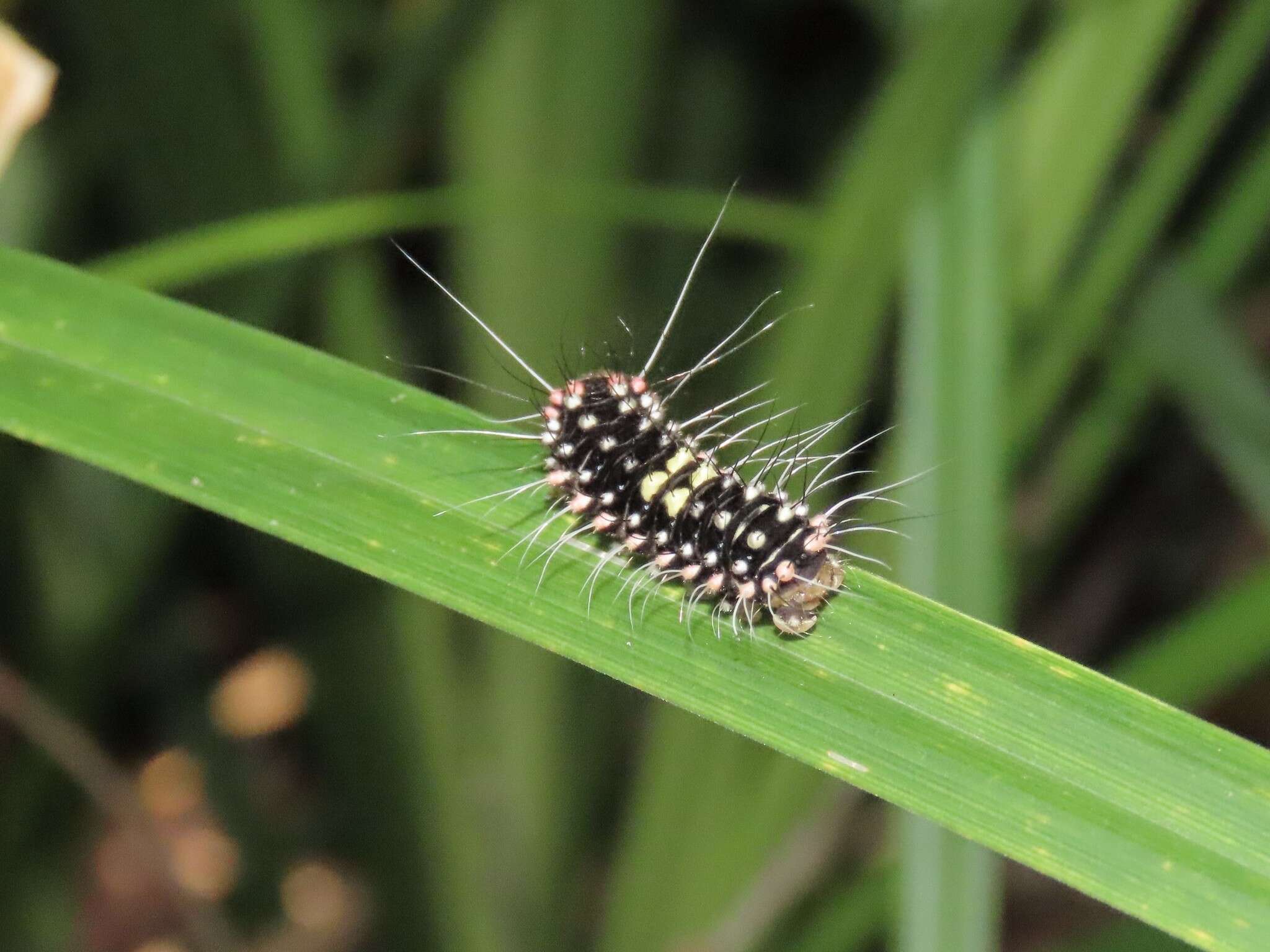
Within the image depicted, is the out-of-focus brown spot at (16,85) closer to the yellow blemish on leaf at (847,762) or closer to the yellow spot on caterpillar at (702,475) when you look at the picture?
the yellow spot on caterpillar at (702,475)

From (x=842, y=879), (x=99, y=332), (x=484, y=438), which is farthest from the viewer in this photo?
(x=842, y=879)

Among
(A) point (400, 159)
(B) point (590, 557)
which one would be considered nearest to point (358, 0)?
(A) point (400, 159)

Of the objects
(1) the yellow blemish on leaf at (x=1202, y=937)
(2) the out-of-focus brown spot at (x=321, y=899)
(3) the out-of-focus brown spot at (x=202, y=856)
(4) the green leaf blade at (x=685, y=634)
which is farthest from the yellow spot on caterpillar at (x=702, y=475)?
(3) the out-of-focus brown spot at (x=202, y=856)

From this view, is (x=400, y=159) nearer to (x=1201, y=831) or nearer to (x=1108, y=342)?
(x=1108, y=342)

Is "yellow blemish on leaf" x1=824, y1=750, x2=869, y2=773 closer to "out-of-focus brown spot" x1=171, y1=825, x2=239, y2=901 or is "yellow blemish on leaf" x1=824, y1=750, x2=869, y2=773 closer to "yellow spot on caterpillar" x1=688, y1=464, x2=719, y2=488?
"yellow spot on caterpillar" x1=688, y1=464, x2=719, y2=488

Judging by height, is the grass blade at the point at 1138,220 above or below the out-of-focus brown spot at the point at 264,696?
above

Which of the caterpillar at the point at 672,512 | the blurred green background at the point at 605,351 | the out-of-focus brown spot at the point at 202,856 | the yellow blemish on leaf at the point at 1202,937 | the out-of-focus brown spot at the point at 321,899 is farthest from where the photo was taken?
the out-of-focus brown spot at the point at 202,856

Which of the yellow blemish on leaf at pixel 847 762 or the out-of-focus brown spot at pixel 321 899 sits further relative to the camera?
the out-of-focus brown spot at pixel 321 899

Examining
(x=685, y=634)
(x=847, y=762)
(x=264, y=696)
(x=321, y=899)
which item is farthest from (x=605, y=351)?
(x=321, y=899)
